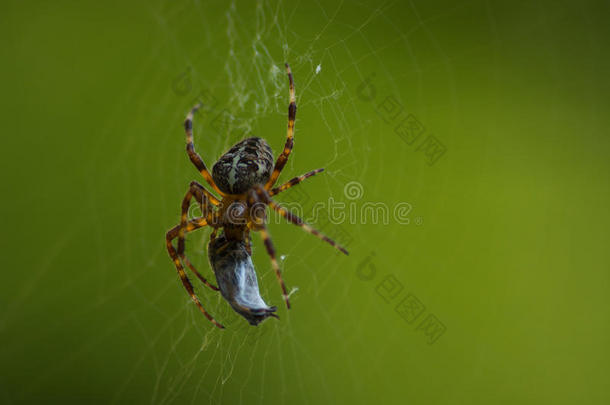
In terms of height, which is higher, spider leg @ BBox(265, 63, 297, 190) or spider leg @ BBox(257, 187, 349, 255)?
spider leg @ BBox(265, 63, 297, 190)

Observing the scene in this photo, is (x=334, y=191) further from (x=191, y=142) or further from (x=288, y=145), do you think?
(x=191, y=142)

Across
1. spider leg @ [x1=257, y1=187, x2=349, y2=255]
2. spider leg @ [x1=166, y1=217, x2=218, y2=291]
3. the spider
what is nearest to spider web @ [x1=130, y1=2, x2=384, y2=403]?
spider leg @ [x1=166, y1=217, x2=218, y2=291]

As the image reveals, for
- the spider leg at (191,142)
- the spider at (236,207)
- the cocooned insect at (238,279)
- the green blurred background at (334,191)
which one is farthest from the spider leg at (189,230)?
the green blurred background at (334,191)

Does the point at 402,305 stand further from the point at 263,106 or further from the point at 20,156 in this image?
the point at 20,156

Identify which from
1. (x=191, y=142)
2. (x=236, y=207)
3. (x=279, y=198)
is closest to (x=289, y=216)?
(x=236, y=207)

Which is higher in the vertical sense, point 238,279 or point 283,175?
point 283,175

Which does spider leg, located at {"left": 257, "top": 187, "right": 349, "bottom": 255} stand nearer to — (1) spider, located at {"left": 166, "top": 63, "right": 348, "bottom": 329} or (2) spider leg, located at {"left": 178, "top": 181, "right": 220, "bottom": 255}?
(1) spider, located at {"left": 166, "top": 63, "right": 348, "bottom": 329}

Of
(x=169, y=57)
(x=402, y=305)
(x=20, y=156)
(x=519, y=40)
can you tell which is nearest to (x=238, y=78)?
(x=169, y=57)
